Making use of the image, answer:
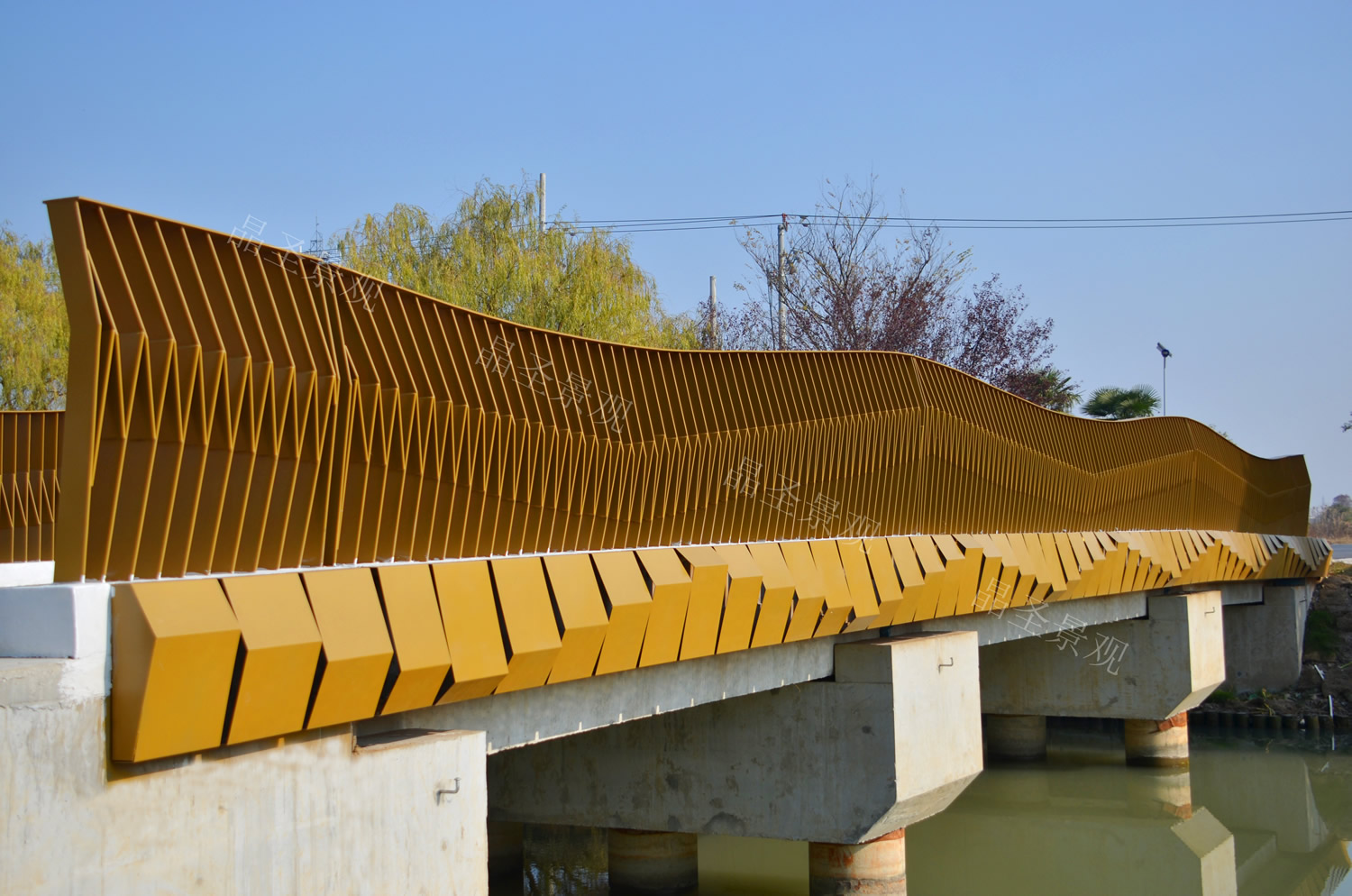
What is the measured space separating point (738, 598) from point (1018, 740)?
13524mm

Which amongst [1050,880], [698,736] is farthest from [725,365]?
[1050,880]

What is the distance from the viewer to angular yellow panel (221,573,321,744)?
468 cm

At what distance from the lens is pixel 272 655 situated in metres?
4.75

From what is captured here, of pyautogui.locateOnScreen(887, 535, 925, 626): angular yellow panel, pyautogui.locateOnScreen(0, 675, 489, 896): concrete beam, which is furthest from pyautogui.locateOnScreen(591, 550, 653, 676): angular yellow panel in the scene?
pyautogui.locateOnScreen(887, 535, 925, 626): angular yellow panel

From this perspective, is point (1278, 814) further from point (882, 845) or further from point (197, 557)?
point (197, 557)

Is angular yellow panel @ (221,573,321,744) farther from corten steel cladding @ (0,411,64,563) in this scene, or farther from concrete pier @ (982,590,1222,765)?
concrete pier @ (982,590,1222,765)

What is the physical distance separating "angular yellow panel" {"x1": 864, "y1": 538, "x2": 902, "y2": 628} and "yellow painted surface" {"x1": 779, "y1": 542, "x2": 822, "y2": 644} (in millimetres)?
929

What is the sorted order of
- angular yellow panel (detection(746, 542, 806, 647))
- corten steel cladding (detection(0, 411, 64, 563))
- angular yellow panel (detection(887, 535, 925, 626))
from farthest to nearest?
corten steel cladding (detection(0, 411, 64, 563)), angular yellow panel (detection(887, 535, 925, 626)), angular yellow panel (detection(746, 542, 806, 647))

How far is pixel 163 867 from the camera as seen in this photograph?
Result: 4336 millimetres

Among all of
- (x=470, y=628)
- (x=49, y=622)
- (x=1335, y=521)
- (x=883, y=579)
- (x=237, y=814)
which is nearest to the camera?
(x=49, y=622)

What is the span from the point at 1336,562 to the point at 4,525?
32900mm

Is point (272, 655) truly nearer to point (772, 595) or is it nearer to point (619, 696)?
point (619, 696)

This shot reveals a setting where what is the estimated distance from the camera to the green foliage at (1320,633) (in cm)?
2467

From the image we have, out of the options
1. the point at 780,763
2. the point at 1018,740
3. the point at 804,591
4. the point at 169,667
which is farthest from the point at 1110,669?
the point at 169,667
